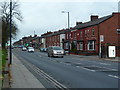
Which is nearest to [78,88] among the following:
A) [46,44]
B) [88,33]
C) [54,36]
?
[88,33]

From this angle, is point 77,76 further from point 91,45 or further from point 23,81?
point 91,45

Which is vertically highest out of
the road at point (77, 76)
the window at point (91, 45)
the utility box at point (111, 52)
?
the window at point (91, 45)

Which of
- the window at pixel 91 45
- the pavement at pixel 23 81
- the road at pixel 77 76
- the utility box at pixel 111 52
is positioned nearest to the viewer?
the pavement at pixel 23 81

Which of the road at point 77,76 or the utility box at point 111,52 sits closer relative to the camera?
the road at point 77,76

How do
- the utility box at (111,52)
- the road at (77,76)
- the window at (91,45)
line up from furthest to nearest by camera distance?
the window at (91,45) → the utility box at (111,52) → the road at (77,76)

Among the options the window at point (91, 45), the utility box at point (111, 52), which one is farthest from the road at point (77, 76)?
the window at point (91, 45)

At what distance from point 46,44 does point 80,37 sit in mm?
43733

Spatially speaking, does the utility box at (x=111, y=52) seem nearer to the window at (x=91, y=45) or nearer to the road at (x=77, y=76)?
the road at (x=77, y=76)

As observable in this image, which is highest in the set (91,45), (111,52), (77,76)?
(91,45)

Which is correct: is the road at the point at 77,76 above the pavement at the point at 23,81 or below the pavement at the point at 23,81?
below

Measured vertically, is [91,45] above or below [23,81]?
above

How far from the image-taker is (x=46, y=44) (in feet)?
336

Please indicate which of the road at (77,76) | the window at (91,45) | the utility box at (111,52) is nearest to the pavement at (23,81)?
the road at (77,76)

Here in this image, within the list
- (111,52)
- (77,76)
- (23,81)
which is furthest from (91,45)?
(23,81)
